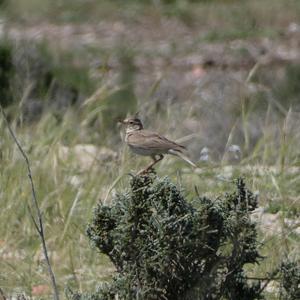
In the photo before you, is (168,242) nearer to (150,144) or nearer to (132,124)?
(150,144)

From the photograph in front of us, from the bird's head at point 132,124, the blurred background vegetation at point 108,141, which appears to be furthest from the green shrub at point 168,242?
the bird's head at point 132,124

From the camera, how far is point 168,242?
4641mm

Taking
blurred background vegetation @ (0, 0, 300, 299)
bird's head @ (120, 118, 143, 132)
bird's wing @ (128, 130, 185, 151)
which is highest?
bird's wing @ (128, 130, 185, 151)

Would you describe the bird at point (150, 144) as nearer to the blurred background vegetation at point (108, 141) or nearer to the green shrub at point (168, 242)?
the blurred background vegetation at point (108, 141)

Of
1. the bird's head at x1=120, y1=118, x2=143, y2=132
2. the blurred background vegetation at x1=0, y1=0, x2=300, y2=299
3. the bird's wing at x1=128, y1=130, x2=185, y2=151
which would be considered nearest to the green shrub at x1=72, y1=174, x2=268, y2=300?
the blurred background vegetation at x1=0, y1=0, x2=300, y2=299

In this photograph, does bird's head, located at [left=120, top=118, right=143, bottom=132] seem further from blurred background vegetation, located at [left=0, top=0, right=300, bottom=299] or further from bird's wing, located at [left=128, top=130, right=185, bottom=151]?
blurred background vegetation, located at [left=0, top=0, right=300, bottom=299]

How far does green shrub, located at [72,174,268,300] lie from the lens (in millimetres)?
4680

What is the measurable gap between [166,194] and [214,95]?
22.0 feet

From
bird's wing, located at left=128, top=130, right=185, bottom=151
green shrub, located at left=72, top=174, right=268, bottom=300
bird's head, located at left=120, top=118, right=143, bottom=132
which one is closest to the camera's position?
green shrub, located at left=72, top=174, right=268, bottom=300

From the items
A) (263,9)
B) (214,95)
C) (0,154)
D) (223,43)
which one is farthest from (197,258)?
(263,9)

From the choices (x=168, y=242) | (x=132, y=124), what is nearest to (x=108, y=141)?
(x=132, y=124)

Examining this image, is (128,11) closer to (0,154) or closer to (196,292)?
(0,154)

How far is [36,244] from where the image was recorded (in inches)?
283

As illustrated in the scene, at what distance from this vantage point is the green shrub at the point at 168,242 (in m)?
4.68
